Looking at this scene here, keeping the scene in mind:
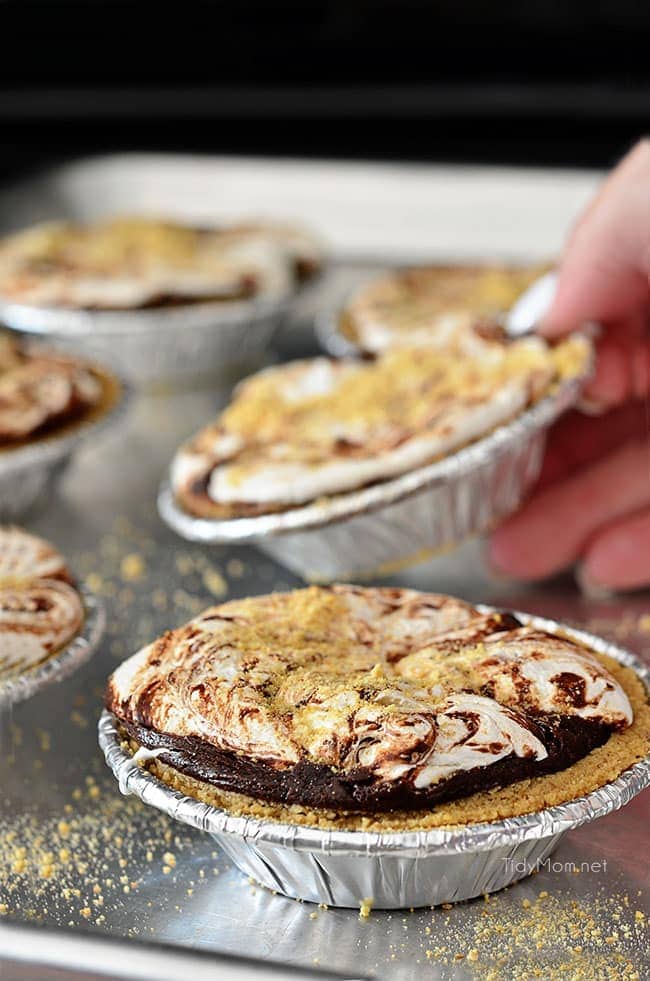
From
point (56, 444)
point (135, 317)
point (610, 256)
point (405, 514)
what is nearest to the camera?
point (405, 514)

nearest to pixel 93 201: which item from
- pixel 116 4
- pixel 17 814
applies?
pixel 116 4

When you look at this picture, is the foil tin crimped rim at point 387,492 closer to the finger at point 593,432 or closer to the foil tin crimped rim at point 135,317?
the finger at point 593,432

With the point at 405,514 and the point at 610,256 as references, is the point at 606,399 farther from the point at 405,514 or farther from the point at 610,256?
the point at 405,514

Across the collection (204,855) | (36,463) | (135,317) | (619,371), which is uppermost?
(619,371)

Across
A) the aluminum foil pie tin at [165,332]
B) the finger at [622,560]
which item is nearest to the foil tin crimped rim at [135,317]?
the aluminum foil pie tin at [165,332]

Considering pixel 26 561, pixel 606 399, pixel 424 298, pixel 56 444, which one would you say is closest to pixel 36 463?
pixel 56 444

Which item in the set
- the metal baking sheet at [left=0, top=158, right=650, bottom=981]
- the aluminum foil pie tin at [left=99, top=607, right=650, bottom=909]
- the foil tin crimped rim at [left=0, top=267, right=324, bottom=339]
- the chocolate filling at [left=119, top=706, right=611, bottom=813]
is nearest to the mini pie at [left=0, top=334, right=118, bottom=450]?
the foil tin crimped rim at [left=0, top=267, right=324, bottom=339]

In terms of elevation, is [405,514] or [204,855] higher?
[405,514]
